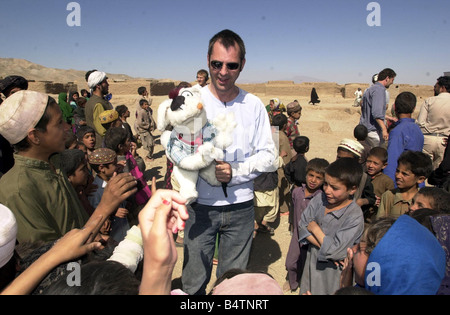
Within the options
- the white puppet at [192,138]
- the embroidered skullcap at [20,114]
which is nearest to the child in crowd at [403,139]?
the white puppet at [192,138]

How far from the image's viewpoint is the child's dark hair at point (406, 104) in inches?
142

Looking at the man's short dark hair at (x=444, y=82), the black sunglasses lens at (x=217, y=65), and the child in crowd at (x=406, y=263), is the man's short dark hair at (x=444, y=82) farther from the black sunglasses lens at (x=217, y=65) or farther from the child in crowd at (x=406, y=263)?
the black sunglasses lens at (x=217, y=65)

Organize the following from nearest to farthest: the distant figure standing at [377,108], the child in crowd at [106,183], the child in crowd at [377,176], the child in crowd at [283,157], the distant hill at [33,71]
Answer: the child in crowd at [106,183] → the child in crowd at [377,176] → the child in crowd at [283,157] → the distant figure standing at [377,108] → the distant hill at [33,71]

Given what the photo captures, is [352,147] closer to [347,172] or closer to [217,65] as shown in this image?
[347,172]

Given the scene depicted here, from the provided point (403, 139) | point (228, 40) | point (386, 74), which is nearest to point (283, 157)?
point (403, 139)

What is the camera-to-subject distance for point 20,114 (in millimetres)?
1434

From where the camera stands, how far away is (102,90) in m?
4.81

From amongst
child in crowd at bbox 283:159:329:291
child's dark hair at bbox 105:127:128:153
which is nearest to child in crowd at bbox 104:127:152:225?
child's dark hair at bbox 105:127:128:153

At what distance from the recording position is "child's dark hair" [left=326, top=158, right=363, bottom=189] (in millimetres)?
2252

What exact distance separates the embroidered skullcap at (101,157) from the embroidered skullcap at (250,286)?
209 centimetres

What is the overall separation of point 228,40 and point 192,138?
72 centimetres

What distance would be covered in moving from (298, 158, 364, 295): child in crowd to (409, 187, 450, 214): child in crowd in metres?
0.48

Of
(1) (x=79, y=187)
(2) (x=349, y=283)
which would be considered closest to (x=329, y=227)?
(2) (x=349, y=283)

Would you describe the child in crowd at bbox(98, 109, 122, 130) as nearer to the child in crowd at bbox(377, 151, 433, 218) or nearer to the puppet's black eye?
the puppet's black eye
